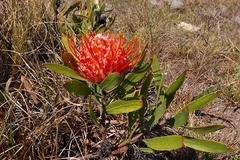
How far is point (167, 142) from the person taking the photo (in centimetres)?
120

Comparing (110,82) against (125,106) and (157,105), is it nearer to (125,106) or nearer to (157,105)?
(125,106)

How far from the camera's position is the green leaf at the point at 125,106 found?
1.16 metres

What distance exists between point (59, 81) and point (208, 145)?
0.84 m

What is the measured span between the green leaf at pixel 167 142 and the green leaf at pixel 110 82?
0.28 m

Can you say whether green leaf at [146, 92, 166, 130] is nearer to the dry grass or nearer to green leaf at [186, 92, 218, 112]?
green leaf at [186, 92, 218, 112]

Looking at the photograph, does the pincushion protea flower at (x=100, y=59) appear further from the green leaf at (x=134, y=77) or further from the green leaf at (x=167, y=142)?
the green leaf at (x=167, y=142)

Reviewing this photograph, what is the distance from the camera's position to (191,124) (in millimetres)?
1801

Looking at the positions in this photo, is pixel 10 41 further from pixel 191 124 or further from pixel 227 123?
pixel 227 123

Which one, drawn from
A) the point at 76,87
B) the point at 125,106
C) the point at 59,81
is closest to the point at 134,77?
the point at 125,106

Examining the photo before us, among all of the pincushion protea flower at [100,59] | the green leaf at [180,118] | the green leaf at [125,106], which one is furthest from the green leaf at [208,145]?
the pincushion protea flower at [100,59]

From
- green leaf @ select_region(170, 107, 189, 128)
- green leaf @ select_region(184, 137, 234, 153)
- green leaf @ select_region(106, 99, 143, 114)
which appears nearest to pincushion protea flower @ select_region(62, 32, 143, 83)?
green leaf @ select_region(106, 99, 143, 114)

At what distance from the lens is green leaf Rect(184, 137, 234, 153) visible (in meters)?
1.17

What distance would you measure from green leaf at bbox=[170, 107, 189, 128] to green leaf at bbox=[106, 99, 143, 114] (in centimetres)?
16

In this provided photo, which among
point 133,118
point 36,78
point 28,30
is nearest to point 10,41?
point 28,30
